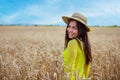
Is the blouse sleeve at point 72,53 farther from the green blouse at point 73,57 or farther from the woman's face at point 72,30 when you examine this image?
the woman's face at point 72,30

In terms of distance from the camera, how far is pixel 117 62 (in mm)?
4910

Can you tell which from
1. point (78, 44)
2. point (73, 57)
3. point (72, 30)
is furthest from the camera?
point (72, 30)

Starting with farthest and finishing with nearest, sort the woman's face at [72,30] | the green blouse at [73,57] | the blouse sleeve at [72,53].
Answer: the woman's face at [72,30], the blouse sleeve at [72,53], the green blouse at [73,57]

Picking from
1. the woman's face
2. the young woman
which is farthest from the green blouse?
the woman's face

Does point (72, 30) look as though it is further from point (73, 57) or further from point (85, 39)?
point (73, 57)

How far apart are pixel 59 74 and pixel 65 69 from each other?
A: 103mm

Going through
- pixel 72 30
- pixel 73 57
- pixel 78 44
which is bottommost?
pixel 73 57

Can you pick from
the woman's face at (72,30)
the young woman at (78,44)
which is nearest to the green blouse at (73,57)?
the young woman at (78,44)

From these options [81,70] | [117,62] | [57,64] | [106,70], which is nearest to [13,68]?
[57,64]

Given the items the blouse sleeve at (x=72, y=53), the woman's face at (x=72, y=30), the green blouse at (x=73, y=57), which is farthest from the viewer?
the woman's face at (x=72, y=30)

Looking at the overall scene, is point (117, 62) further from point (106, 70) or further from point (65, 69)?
point (65, 69)

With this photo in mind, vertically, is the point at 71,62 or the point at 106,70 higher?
the point at 71,62

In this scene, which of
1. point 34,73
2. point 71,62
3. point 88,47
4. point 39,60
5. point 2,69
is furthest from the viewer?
point 39,60

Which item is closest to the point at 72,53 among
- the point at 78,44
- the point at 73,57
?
the point at 73,57
